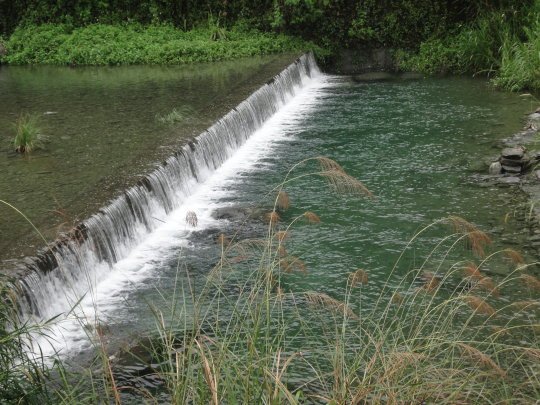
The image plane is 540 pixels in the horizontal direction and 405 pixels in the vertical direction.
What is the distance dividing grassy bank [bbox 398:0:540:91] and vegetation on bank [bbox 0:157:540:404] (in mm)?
6070

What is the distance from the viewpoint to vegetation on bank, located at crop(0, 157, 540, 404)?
110 inches

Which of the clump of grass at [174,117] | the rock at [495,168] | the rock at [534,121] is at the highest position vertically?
the clump of grass at [174,117]

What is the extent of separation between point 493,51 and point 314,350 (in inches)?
464

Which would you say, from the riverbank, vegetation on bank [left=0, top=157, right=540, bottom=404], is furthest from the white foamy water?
the riverbank

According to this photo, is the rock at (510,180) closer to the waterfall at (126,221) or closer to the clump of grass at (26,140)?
the waterfall at (126,221)

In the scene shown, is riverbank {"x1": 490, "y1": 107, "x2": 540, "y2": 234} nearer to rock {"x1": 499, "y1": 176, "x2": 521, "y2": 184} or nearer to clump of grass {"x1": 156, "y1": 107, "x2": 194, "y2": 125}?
rock {"x1": 499, "y1": 176, "x2": 521, "y2": 184}

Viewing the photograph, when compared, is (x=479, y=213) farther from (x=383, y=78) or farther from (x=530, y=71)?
(x=383, y=78)

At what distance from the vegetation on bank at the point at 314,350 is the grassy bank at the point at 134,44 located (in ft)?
26.9

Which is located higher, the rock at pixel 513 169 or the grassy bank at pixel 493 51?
the grassy bank at pixel 493 51

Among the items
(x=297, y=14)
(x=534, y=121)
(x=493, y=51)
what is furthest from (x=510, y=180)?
(x=297, y=14)

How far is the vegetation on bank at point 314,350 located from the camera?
110 inches

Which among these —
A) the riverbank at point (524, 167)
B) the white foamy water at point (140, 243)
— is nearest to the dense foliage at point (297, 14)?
the white foamy water at point (140, 243)

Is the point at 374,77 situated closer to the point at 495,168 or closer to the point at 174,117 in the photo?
the point at 174,117

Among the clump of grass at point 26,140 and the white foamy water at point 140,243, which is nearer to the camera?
the white foamy water at point 140,243
